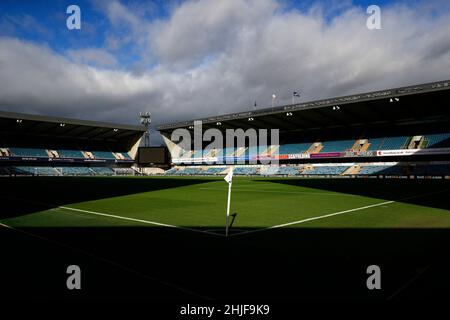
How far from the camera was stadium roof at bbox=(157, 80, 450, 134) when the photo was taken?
47.0 meters

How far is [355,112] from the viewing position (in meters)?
59.2

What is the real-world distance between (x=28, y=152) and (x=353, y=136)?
257ft

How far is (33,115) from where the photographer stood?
2665 inches

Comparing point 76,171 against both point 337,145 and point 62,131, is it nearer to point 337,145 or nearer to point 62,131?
point 62,131

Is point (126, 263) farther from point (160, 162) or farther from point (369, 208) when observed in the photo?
point (160, 162)

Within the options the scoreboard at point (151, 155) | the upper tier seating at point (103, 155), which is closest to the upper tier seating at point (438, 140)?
the scoreboard at point (151, 155)

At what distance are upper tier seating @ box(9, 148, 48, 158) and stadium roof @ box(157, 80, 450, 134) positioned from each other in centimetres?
3706

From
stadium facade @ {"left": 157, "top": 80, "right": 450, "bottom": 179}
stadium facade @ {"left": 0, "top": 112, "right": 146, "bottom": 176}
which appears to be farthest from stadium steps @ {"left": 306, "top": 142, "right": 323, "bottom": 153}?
stadium facade @ {"left": 0, "top": 112, "right": 146, "bottom": 176}

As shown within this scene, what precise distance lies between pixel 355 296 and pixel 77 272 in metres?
5.12

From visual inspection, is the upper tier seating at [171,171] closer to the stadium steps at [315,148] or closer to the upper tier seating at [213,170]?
the upper tier seating at [213,170]

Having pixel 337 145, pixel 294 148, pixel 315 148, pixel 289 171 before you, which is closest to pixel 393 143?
pixel 337 145

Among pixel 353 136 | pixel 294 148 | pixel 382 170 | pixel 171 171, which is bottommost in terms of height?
pixel 171 171
